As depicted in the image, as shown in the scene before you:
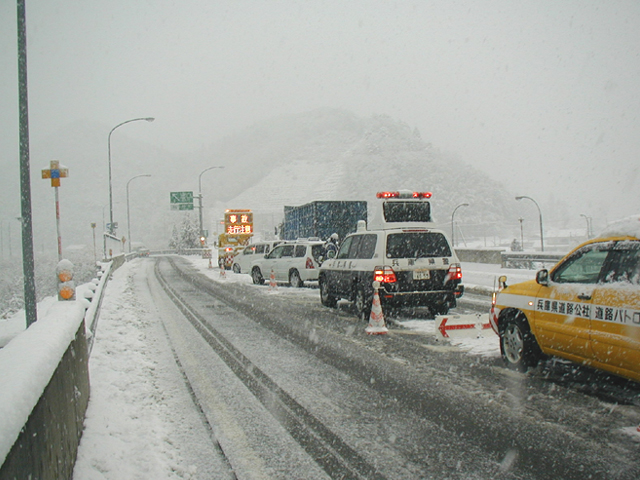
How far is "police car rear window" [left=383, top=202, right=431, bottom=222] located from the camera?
504 inches

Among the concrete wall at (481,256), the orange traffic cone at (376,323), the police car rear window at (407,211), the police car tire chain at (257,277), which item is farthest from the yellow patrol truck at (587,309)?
the concrete wall at (481,256)

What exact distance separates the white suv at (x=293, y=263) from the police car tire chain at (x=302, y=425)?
10.7 m

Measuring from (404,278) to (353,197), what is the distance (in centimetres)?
17032

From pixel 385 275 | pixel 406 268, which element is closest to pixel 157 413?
pixel 385 275

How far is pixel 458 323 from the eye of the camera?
28.0ft

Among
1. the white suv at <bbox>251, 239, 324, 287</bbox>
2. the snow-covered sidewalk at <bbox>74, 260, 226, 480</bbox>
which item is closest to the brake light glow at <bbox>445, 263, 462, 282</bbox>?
the snow-covered sidewalk at <bbox>74, 260, 226, 480</bbox>

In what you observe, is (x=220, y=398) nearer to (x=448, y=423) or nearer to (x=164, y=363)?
(x=164, y=363)

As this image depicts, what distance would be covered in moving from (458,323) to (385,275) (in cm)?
207

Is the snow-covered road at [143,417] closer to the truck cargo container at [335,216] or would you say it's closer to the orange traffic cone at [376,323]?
the orange traffic cone at [376,323]

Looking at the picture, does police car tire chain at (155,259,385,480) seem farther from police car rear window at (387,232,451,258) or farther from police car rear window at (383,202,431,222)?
police car rear window at (383,202,431,222)

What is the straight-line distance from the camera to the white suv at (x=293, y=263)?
18969 mm

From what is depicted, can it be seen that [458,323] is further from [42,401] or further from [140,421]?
[42,401]

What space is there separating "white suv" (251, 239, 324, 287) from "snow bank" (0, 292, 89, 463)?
1476 cm

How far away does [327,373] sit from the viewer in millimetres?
6695
